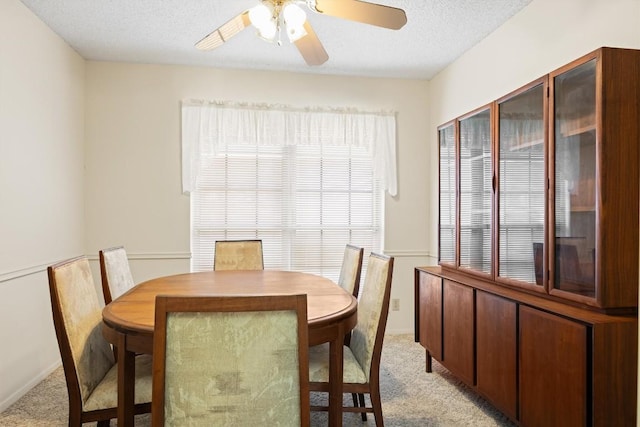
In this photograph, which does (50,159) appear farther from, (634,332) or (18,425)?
(634,332)

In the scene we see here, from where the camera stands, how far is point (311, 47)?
2.38m

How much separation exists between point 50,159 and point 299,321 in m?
2.80

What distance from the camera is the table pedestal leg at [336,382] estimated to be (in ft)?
5.70

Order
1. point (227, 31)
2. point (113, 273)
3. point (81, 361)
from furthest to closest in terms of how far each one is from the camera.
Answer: point (113, 273) → point (227, 31) → point (81, 361)

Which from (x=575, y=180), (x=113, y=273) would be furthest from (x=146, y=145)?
(x=575, y=180)

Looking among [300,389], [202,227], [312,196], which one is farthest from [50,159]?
[300,389]

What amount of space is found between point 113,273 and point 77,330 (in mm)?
764

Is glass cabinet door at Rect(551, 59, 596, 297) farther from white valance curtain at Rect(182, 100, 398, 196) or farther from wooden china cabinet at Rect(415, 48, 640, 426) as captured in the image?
white valance curtain at Rect(182, 100, 398, 196)

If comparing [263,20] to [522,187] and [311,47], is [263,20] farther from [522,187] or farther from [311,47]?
[522,187]

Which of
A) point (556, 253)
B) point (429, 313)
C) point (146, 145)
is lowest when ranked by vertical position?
point (429, 313)

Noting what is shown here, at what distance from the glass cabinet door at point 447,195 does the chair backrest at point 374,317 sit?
3.52 ft

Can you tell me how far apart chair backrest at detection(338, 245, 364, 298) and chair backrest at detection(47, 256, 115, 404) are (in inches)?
53.8

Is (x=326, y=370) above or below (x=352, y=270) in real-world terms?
below

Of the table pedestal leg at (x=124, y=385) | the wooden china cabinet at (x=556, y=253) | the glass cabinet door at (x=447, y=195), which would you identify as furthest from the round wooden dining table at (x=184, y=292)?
the glass cabinet door at (x=447, y=195)
